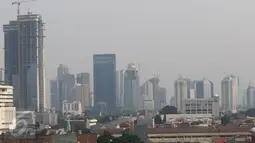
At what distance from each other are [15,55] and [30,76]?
10.7m

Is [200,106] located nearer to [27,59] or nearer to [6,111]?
[27,59]

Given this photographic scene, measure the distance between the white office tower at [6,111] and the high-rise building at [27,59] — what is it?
2691 inches

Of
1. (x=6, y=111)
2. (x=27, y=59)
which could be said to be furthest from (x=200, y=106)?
(x=6, y=111)

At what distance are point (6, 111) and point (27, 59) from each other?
301 ft

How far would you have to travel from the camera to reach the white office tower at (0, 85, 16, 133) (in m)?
59.9

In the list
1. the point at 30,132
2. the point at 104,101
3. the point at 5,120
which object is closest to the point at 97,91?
the point at 104,101

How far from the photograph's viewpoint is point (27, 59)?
154875 millimetres

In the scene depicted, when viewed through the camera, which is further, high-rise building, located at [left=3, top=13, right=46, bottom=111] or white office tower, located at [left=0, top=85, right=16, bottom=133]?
high-rise building, located at [left=3, top=13, right=46, bottom=111]

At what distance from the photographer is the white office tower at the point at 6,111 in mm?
59922

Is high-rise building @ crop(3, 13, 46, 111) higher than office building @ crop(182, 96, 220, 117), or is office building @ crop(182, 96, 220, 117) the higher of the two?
high-rise building @ crop(3, 13, 46, 111)

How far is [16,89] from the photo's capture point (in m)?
144

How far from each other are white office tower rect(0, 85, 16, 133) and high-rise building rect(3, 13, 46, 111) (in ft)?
224

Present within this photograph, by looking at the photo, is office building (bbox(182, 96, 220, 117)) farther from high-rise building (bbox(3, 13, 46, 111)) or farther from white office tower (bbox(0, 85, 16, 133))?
white office tower (bbox(0, 85, 16, 133))

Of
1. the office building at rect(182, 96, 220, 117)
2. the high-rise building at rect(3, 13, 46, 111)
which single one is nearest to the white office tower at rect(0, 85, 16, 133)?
the office building at rect(182, 96, 220, 117)
